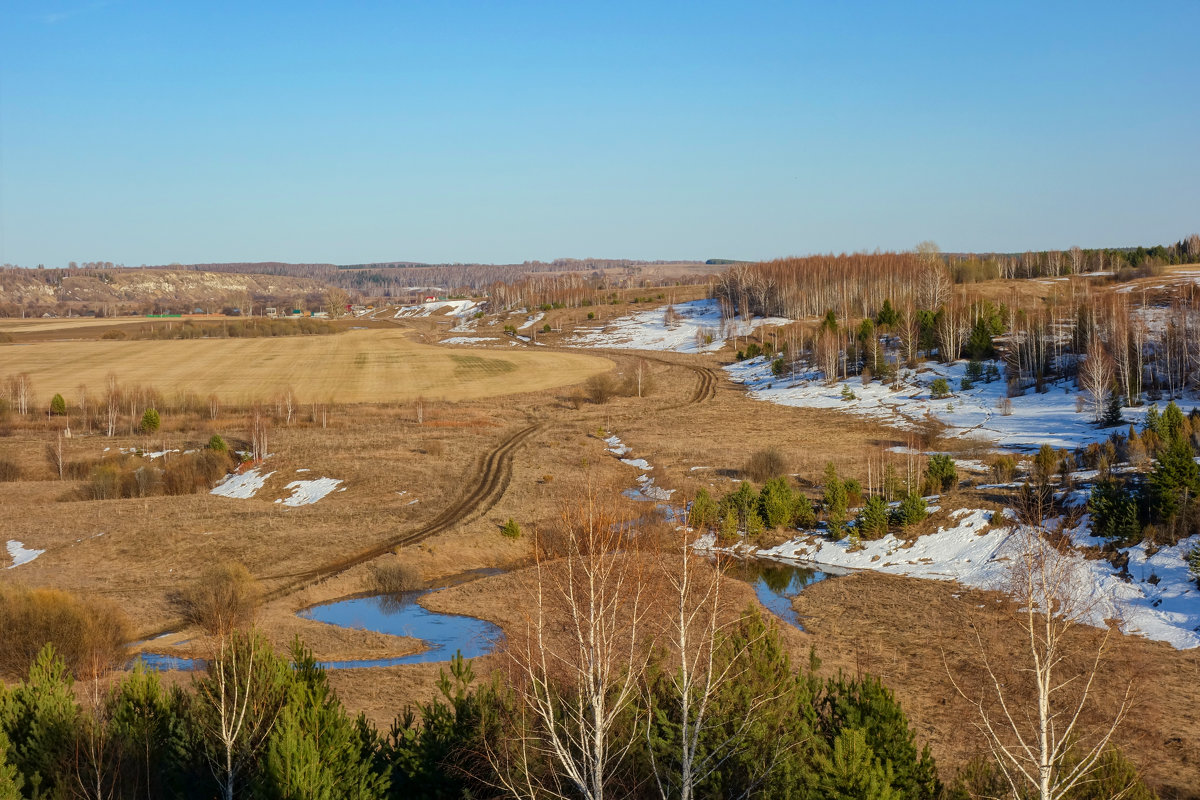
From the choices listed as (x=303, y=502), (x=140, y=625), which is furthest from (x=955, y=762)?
(x=303, y=502)

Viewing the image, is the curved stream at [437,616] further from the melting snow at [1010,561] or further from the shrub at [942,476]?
the shrub at [942,476]

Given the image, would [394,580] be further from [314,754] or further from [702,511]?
[314,754]

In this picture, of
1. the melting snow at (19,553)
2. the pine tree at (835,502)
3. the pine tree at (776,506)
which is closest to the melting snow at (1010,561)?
the pine tree at (835,502)

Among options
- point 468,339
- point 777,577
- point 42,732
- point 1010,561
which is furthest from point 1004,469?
point 468,339

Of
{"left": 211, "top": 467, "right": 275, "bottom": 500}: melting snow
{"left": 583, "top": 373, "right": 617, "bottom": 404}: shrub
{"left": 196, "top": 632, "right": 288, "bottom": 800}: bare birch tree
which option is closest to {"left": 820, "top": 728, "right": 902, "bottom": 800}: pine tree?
{"left": 196, "top": 632, "right": 288, "bottom": 800}: bare birch tree

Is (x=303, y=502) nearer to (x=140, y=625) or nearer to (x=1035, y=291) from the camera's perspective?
(x=140, y=625)

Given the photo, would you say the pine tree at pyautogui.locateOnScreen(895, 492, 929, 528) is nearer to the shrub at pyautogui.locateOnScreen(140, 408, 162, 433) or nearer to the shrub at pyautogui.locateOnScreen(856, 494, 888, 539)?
the shrub at pyautogui.locateOnScreen(856, 494, 888, 539)

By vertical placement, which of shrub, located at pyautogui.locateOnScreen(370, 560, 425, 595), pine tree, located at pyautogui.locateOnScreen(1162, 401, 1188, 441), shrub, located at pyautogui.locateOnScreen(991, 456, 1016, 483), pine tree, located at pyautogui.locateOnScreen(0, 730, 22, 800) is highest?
pine tree, located at pyautogui.locateOnScreen(1162, 401, 1188, 441)
